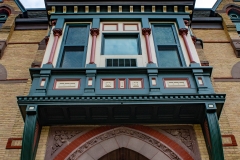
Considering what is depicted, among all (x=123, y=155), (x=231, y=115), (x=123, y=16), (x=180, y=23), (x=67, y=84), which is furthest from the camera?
(x=123, y=16)

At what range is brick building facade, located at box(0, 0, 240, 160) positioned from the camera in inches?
324

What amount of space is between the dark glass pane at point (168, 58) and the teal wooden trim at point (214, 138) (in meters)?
2.42

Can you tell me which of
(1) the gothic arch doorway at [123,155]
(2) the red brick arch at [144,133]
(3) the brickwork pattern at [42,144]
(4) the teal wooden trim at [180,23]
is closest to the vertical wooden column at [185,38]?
(4) the teal wooden trim at [180,23]

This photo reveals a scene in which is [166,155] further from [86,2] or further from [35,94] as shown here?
[86,2]

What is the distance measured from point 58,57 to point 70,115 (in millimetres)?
2213

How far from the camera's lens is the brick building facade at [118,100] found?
27.0 ft

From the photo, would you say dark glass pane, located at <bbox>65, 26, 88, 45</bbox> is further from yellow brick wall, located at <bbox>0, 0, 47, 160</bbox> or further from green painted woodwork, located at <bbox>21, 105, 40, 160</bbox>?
green painted woodwork, located at <bbox>21, 105, 40, 160</bbox>

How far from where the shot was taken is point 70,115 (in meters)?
8.62

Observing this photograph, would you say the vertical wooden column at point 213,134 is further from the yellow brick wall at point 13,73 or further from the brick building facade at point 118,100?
the yellow brick wall at point 13,73

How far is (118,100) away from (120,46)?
293 centimetres

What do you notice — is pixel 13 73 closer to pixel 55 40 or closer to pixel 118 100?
pixel 55 40

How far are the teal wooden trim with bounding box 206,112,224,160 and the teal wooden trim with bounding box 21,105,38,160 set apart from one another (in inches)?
173

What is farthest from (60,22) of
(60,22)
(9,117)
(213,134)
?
(213,134)

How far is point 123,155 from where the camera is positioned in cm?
859
